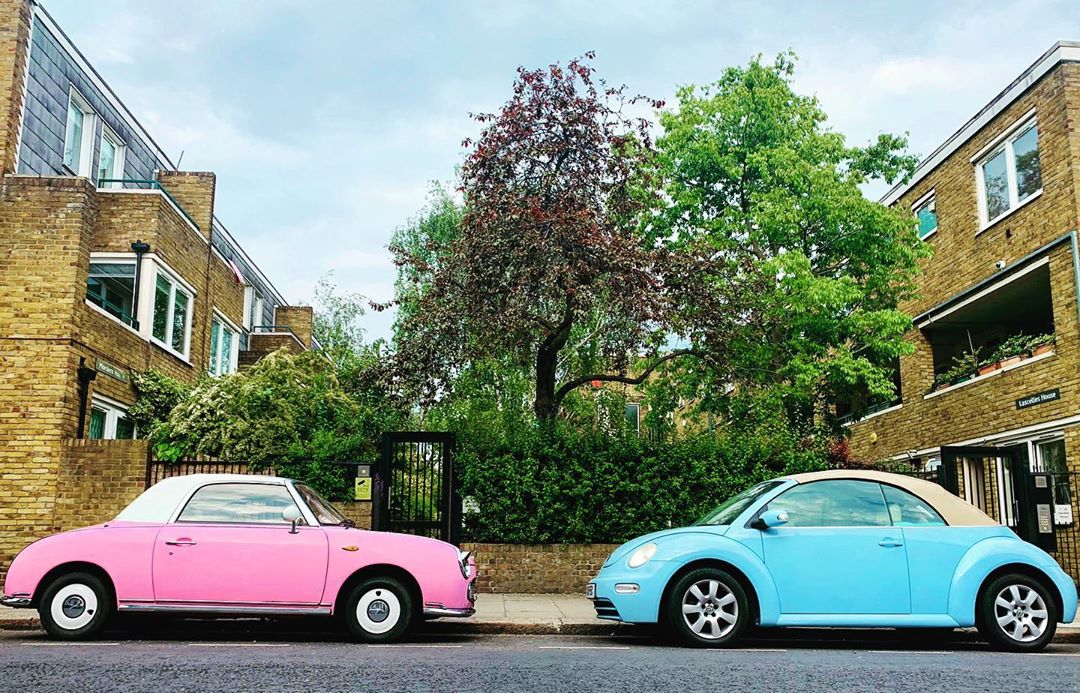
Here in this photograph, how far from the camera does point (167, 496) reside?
9.41 m

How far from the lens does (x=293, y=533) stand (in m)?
9.26

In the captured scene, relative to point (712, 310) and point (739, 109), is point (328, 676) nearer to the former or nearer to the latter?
point (712, 310)

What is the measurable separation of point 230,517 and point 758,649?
5.02m

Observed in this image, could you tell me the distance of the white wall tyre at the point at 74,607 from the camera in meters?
8.84

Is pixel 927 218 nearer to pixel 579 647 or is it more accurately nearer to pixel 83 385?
pixel 579 647

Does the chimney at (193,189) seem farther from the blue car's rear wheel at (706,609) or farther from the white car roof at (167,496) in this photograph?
the blue car's rear wheel at (706,609)

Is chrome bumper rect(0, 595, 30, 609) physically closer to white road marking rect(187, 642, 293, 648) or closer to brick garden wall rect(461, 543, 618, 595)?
white road marking rect(187, 642, 293, 648)

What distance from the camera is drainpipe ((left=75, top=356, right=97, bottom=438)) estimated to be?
1481cm

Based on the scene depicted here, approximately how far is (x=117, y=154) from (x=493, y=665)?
57.3 feet

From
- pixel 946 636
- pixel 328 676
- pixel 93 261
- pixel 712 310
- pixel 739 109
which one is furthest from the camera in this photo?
pixel 739 109

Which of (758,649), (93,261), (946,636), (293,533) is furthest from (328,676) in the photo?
(93,261)

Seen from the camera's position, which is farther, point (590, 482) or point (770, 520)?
point (590, 482)

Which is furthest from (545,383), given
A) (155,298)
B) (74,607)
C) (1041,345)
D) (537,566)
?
(1041,345)

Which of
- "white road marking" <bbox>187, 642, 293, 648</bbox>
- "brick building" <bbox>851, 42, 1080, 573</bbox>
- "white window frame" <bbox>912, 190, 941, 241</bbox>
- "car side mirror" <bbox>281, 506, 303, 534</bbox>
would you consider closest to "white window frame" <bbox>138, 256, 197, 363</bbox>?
"car side mirror" <bbox>281, 506, 303, 534</bbox>
